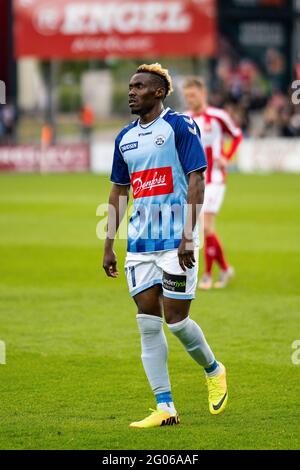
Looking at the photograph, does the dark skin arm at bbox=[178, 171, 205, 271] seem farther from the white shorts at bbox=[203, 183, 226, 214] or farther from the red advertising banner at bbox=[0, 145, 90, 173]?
the red advertising banner at bbox=[0, 145, 90, 173]

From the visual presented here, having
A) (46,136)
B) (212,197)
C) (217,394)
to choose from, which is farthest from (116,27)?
(217,394)

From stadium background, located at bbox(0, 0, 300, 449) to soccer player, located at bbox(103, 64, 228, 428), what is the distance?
55cm

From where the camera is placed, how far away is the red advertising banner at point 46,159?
119ft

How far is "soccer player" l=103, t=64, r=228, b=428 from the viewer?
7.18 metres

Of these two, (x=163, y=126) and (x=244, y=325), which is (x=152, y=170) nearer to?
(x=163, y=126)

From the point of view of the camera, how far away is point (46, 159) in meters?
36.5

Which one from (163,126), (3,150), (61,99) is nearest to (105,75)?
(61,99)

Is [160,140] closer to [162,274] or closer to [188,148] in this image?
[188,148]

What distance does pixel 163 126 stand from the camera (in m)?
7.27

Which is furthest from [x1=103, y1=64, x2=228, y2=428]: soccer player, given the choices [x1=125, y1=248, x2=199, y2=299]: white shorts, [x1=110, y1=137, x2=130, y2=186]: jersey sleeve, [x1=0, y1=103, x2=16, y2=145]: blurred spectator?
[x1=0, y1=103, x2=16, y2=145]: blurred spectator

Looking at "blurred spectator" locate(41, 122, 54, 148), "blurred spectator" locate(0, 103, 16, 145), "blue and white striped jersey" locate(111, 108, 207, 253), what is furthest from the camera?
"blurred spectator" locate(0, 103, 16, 145)

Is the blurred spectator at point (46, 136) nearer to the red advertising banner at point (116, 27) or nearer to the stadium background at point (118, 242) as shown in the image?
the stadium background at point (118, 242)
